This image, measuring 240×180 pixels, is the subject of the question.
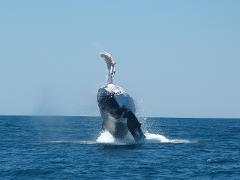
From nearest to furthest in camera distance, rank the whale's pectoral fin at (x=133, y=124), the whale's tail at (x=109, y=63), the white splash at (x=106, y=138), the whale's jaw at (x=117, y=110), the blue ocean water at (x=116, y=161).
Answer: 1. the blue ocean water at (x=116, y=161)
2. the whale's jaw at (x=117, y=110)
3. the whale's tail at (x=109, y=63)
4. the whale's pectoral fin at (x=133, y=124)
5. the white splash at (x=106, y=138)

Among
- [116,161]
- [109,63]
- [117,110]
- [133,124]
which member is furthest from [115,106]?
[116,161]

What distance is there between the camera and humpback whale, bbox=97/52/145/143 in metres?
54.3

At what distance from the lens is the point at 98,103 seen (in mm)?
55250

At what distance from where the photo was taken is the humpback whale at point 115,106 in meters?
54.3

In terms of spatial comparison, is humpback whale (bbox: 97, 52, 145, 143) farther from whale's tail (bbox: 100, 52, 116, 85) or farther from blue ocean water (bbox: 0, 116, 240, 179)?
blue ocean water (bbox: 0, 116, 240, 179)

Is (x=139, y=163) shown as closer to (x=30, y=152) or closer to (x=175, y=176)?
(x=175, y=176)

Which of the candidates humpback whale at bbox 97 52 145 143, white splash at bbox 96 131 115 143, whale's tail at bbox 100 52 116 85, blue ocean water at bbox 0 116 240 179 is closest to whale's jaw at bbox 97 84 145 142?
humpback whale at bbox 97 52 145 143

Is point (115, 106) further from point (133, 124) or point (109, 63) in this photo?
point (109, 63)

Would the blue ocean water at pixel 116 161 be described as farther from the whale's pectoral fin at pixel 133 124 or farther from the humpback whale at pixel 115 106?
the humpback whale at pixel 115 106

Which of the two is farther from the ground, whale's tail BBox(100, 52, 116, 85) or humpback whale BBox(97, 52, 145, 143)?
whale's tail BBox(100, 52, 116, 85)

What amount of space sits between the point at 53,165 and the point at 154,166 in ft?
21.9

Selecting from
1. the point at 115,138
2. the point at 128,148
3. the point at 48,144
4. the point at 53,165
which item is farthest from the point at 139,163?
the point at 48,144

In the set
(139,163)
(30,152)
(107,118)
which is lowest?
(139,163)

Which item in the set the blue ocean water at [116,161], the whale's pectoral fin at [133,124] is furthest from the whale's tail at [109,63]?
the blue ocean water at [116,161]
